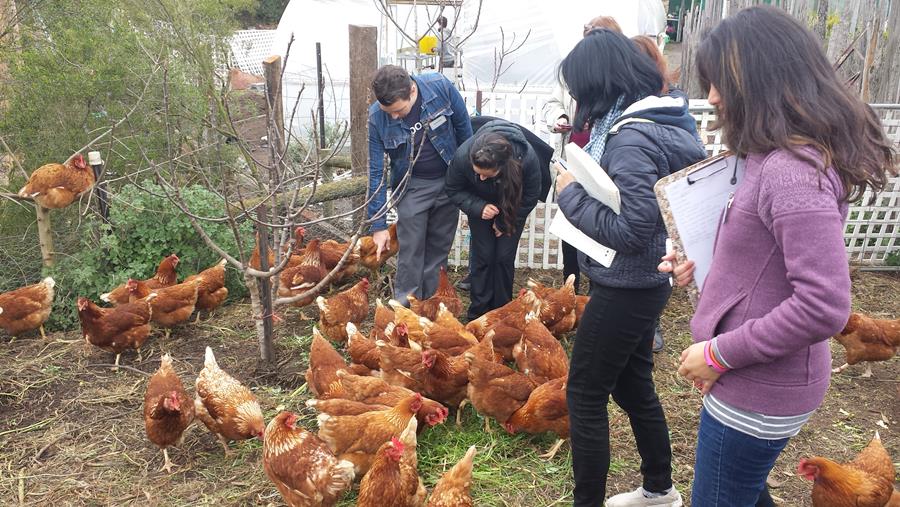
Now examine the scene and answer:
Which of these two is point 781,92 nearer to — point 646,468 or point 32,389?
point 646,468

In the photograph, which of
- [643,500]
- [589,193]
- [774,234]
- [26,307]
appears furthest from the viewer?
[26,307]

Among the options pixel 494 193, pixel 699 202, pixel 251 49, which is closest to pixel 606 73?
pixel 699 202

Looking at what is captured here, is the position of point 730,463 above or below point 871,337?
above

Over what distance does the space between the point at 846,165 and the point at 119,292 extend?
5337mm

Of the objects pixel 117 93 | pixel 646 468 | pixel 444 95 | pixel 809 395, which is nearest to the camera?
pixel 809 395

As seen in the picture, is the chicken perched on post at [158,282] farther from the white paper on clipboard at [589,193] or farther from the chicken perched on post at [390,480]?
the white paper on clipboard at [589,193]

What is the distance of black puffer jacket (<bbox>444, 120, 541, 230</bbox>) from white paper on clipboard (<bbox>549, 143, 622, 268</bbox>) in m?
2.16

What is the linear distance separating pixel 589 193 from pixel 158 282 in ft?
14.3

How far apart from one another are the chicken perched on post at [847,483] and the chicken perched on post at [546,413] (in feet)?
3.99

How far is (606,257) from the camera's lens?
2.50 meters

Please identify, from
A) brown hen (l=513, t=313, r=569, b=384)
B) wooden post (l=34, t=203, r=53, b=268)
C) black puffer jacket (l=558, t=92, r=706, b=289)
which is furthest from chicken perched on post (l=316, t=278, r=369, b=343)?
black puffer jacket (l=558, t=92, r=706, b=289)

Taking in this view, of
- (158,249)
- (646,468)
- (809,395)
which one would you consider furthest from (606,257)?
(158,249)

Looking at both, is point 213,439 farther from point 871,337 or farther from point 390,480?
point 871,337

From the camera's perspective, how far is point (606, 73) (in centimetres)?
246
